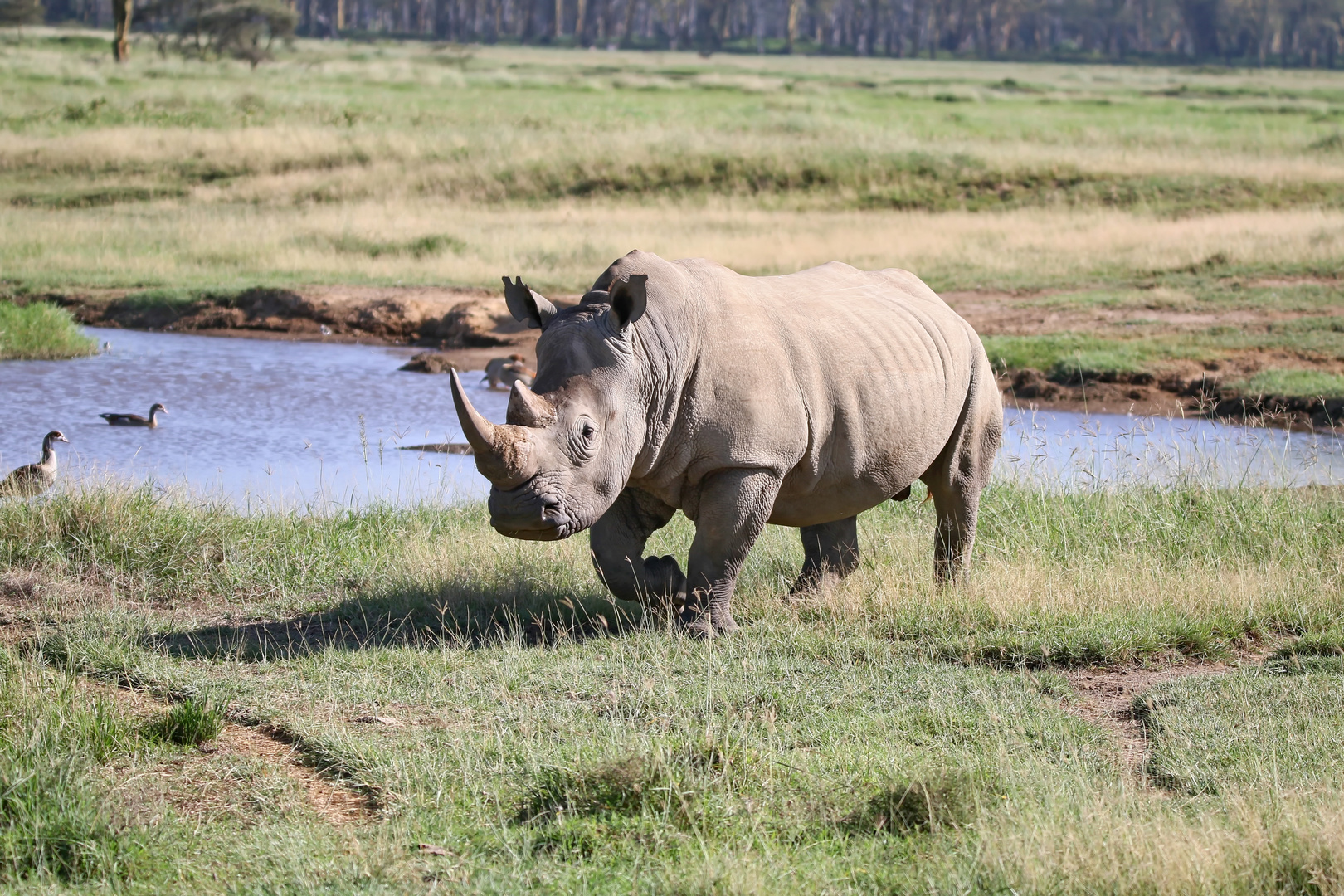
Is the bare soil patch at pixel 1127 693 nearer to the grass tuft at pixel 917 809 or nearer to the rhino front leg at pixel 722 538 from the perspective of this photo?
the grass tuft at pixel 917 809

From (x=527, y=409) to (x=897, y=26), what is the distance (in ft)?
401

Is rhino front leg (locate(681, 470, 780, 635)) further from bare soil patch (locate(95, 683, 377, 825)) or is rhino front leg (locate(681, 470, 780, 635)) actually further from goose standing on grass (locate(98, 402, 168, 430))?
goose standing on grass (locate(98, 402, 168, 430))

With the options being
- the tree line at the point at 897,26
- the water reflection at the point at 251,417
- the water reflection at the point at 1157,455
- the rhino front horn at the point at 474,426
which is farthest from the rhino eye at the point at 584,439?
the tree line at the point at 897,26

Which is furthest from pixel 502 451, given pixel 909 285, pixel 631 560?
pixel 909 285

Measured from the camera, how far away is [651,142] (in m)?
30.0

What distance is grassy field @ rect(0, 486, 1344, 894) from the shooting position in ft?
13.1

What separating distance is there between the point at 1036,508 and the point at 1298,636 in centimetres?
232

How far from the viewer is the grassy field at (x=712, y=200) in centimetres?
1911

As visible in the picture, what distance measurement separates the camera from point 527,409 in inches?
221

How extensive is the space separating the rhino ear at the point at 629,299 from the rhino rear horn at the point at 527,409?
507 millimetres

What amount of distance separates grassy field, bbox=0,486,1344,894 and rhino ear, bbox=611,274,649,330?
1380 mm

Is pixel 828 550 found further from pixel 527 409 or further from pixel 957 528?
pixel 527 409

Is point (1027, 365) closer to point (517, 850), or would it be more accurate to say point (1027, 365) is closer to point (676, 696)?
point (676, 696)

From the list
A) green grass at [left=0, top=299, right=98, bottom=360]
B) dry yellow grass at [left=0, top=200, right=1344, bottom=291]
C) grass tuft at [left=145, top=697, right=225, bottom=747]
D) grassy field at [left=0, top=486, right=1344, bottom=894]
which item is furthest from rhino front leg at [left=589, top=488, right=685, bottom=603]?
dry yellow grass at [left=0, top=200, right=1344, bottom=291]
